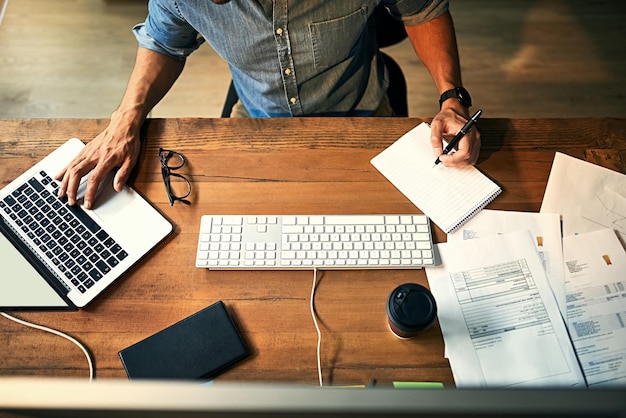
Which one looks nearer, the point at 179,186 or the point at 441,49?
the point at 179,186

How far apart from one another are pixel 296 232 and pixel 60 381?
0.59 meters

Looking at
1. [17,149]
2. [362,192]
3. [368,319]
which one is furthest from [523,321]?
[17,149]

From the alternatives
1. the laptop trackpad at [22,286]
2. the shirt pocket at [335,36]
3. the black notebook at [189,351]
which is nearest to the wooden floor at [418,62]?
the shirt pocket at [335,36]

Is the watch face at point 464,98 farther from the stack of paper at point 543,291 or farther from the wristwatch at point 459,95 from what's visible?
the stack of paper at point 543,291

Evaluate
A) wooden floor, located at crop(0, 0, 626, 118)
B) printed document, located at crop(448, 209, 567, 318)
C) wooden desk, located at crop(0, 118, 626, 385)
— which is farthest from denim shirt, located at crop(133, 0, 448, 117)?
wooden floor, located at crop(0, 0, 626, 118)

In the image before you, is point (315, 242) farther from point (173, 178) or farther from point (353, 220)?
point (173, 178)

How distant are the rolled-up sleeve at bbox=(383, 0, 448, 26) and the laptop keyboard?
0.79 m

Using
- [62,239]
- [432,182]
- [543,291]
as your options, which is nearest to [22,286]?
[62,239]

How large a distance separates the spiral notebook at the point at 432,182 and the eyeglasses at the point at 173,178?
386 millimetres

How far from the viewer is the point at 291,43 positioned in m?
1.06

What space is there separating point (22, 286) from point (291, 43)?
2.28 feet

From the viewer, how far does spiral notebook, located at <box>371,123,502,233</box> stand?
3.20 ft

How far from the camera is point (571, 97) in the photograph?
219 centimetres

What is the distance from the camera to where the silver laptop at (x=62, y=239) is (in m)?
0.91
